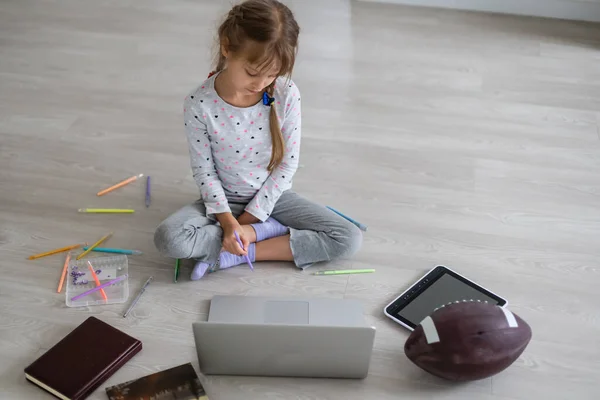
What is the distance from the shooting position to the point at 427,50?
2.70 meters

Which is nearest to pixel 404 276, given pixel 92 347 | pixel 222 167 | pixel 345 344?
pixel 345 344

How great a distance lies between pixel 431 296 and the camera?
5.50 ft

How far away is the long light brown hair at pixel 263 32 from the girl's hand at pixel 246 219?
1.45ft

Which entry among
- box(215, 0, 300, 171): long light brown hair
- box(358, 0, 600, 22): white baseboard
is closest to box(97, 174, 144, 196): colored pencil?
box(215, 0, 300, 171): long light brown hair

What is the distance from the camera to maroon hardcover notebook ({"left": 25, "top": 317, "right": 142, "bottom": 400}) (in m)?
1.46

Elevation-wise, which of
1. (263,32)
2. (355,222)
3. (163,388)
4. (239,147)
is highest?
(263,32)

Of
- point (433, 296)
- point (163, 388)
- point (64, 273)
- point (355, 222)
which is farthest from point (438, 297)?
point (64, 273)

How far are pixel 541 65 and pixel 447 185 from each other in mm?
850

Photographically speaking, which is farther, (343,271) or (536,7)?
(536,7)

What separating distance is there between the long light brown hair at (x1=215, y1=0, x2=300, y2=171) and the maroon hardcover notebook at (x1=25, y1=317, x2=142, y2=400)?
0.68m

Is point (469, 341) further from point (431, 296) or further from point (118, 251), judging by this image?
point (118, 251)

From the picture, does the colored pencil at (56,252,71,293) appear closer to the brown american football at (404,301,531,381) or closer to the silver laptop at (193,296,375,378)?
the silver laptop at (193,296,375,378)

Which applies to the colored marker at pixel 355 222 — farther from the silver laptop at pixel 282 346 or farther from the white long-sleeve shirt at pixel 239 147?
the silver laptop at pixel 282 346

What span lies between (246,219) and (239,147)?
21 centimetres
